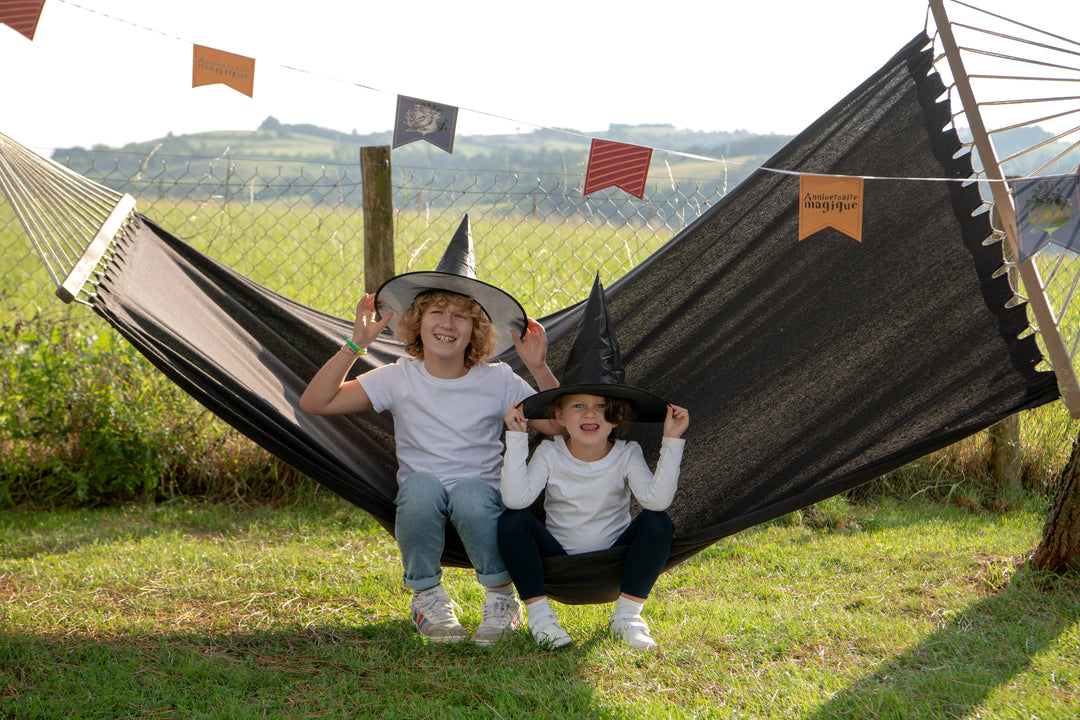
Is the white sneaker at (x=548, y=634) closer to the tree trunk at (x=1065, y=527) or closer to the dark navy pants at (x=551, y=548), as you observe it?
the dark navy pants at (x=551, y=548)

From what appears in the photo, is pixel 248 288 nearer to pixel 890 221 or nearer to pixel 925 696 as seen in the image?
pixel 890 221

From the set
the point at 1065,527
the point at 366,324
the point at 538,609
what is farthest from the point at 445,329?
the point at 1065,527

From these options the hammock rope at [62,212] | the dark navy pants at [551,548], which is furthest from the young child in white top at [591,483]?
the hammock rope at [62,212]

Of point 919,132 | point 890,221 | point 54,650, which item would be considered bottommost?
point 54,650

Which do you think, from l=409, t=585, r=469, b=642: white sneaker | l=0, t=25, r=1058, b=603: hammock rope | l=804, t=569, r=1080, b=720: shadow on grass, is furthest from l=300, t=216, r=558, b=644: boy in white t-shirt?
l=804, t=569, r=1080, b=720: shadow on grass

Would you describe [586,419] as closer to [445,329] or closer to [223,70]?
[445,329]

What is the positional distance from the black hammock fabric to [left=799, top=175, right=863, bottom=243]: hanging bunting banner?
17cm

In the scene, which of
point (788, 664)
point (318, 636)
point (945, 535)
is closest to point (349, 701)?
point (318, 636)

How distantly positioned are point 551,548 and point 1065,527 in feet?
4.38

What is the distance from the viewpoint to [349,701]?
172 cm

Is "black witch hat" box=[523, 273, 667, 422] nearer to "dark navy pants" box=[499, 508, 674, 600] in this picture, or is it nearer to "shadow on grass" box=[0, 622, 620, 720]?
"dark navy pants" box=[499, 508, 674, 600]

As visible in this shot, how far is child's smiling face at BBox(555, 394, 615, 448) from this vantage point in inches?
75.7

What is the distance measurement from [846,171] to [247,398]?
1.47 m

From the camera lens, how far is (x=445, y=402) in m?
2.09
